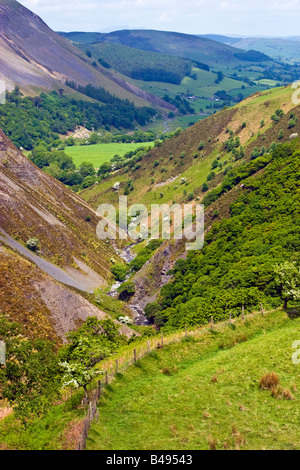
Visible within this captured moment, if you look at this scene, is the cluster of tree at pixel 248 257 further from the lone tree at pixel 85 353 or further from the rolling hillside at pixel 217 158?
the lone tree at pixel 85 353

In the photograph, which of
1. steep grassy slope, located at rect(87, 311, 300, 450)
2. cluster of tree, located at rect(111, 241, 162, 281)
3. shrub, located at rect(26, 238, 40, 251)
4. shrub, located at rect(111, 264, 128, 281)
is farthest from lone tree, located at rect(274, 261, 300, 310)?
cluster of tree, located at rect(111, 241, 162, 281)

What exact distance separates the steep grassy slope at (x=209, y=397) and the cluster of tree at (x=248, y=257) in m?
8.85

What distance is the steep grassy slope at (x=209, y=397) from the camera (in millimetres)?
28844

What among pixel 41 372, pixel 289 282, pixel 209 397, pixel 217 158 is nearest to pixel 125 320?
pixel 289 282

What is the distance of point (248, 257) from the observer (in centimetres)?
7656

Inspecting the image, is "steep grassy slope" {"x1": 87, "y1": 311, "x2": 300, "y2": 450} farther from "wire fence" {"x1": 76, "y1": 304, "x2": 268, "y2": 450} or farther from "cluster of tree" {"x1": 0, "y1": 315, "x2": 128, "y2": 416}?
"cluster of tree" {"x1": 0, "y1": 315, "x2": 128, "y2": 416}

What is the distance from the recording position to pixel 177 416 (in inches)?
1262

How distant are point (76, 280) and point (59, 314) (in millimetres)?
29347

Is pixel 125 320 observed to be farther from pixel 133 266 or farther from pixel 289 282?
pixel 289 282

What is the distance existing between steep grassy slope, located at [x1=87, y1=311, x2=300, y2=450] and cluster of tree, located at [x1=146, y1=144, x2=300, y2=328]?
8848 mm

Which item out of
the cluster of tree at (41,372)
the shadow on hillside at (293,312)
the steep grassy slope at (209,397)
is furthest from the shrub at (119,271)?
the cluster of tree at (41,372)

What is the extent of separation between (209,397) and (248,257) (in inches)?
1762

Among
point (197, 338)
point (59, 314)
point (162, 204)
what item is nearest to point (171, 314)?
point (59, 314)

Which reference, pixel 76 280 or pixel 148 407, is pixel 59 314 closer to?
pixel 76 280
